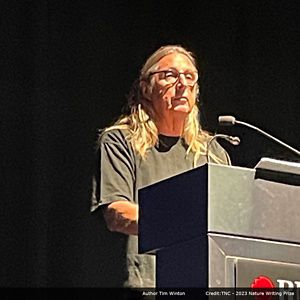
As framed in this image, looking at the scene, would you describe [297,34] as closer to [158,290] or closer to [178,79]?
[178,79]

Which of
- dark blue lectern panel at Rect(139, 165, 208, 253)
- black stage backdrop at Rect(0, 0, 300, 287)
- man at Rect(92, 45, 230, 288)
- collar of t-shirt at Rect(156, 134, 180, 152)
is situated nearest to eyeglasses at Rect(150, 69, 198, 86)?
man at Rect(92, 45, 230, 288)

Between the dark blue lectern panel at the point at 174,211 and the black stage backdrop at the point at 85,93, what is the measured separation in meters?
1.16

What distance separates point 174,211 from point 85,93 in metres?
1.56

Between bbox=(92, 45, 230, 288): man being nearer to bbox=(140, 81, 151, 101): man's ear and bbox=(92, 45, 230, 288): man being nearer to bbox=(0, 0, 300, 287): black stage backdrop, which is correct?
bbox=(140, 81, 151, 101): man's ear

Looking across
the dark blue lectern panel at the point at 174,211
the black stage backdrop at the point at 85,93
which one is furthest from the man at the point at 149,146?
the dark blue lectern panel at the point at 174,211

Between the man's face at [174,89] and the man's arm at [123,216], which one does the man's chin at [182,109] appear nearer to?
the man's face at [174,89]

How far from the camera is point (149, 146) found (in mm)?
2496

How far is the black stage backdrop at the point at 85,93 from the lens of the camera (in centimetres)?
295

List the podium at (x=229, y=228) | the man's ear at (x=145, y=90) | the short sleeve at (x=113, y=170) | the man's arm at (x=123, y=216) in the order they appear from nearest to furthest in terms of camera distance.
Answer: the podium at (x=229, y=228) < the man's arm at (x=123, y=216) < the short sleeve at (x=113, y=170) < the man's ear at (x=145, y=90)

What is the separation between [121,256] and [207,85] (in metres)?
0.66

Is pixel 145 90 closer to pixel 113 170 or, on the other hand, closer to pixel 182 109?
pixel 182 109

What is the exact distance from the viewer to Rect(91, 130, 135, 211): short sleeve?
7.75 ft

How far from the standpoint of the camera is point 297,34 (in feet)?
11.5

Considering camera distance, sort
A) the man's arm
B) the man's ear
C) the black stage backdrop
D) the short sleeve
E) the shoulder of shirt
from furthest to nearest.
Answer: the black stage backdrop, the man's ear, the shoulder of shirt, the short sleeve, the man's arm
